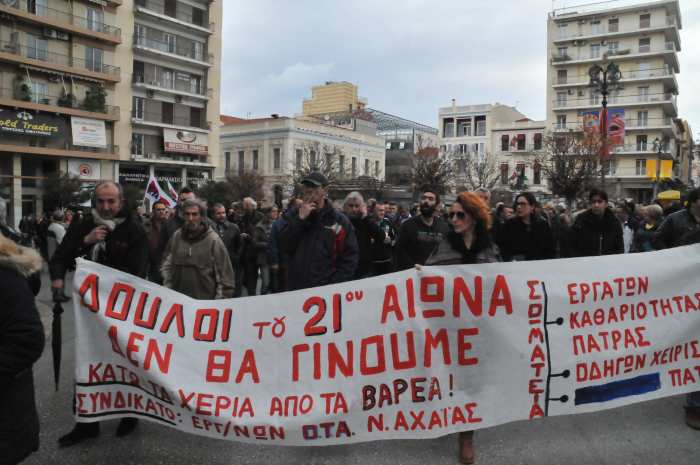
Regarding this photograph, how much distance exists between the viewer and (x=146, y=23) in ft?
138

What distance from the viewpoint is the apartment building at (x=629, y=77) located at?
5875 cm

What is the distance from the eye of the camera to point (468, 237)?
3998mm

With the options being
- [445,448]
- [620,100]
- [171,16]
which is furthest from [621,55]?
[445,448]

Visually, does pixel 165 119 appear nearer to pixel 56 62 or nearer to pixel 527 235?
pixel 56 62

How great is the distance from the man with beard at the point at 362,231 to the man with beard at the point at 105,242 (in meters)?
3.63

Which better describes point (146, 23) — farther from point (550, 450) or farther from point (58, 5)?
point (550, 450)

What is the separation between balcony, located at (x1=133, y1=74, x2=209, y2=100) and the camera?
1628 inches

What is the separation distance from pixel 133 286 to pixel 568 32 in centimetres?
6814

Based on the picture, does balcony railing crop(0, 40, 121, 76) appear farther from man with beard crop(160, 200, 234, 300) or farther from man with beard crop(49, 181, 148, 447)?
man with beard crop(49, 181, 148, 447)

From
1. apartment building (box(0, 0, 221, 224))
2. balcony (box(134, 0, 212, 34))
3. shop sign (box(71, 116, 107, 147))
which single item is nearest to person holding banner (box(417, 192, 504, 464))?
apartment building (box(0, 0, 221, 224))

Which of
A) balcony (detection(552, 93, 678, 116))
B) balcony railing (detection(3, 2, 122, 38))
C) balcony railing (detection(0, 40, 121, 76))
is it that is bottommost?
balcony railing (detection(0, 40, 121, 76))

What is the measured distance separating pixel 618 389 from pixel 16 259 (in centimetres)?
361

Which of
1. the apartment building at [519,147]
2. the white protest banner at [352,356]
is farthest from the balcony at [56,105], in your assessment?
the apartment building at [519,147]

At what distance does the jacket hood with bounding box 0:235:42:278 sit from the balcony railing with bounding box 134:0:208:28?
44.1 meters
